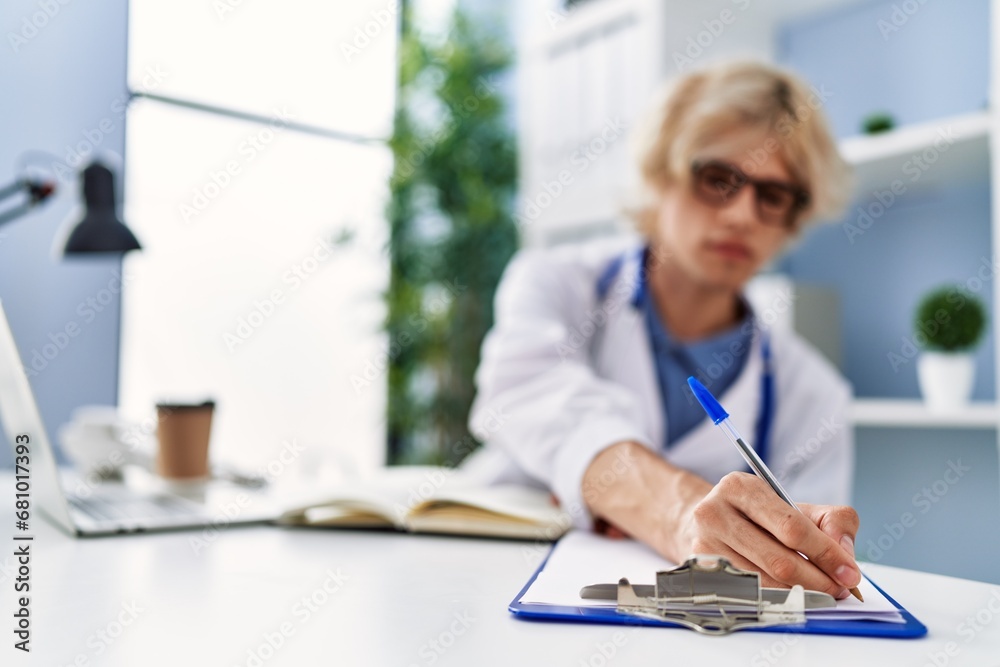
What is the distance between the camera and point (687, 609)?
1.69ft

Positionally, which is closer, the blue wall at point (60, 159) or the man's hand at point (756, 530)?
the man's hand at point (756, 530)

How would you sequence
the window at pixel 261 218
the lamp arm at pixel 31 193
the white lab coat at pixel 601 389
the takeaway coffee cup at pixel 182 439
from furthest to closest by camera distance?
1. the window at pixel 261 218
2. the lamp arm at pixel 31 193
3. the takeaway coffee cup at pixel 182 439
4. the white lab coat at pixel 601 389

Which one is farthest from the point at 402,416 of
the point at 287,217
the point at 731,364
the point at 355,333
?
the point at 731,364

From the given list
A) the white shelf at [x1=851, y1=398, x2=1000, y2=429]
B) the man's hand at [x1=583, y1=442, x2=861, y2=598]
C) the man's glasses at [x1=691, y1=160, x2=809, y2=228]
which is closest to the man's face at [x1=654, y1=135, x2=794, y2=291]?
the man's glasses at [x1=691, y1=160, x2=809, y2=228]

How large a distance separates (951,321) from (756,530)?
132 centimetres

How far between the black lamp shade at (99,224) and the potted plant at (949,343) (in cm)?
158

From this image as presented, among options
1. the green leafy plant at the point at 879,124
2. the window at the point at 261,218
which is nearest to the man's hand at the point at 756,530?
the green leafy plant at the point at 879,124

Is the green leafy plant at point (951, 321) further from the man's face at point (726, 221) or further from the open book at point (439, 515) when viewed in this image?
the open book at point (439, 515)

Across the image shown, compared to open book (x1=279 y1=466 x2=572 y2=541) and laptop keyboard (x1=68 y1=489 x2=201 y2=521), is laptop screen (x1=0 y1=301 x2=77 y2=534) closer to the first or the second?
laptop keyboard (x1=68 y1=489 x2=201 y2=521)

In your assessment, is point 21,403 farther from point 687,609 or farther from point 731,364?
point 731,364

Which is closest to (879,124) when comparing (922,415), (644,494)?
(922,415)

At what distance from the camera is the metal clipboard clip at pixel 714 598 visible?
0.50 m

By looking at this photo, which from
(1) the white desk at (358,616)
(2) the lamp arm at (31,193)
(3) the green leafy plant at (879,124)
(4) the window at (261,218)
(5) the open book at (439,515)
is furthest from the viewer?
(4) the window at (261,218)

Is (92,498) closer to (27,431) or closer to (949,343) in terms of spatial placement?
(27,431)
